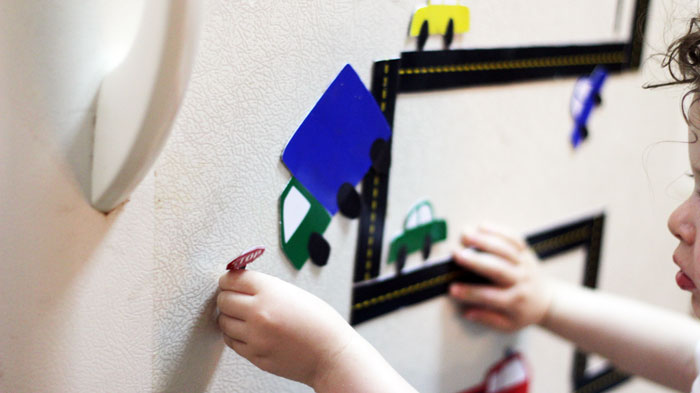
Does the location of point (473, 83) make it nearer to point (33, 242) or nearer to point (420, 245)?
point (420, 245)

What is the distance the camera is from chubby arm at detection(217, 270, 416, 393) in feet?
1.31

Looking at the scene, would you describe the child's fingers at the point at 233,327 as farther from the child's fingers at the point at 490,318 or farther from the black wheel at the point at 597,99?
the black wheel at the point at 597,99

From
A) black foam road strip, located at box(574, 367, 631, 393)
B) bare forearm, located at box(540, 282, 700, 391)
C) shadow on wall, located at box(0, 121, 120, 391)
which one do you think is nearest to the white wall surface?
shadow on wall, located at box(0, 121, 120, 391)

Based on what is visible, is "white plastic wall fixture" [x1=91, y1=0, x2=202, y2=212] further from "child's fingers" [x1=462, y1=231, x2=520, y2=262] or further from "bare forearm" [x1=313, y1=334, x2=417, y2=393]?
"child's fingers" [x1=462, y1=231, x2=520, y2=262]

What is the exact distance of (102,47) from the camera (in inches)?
13.7

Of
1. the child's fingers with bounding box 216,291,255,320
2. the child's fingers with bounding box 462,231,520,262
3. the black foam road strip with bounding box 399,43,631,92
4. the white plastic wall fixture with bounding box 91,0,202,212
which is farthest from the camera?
the child's fingers with bounding box 462,231,520,262

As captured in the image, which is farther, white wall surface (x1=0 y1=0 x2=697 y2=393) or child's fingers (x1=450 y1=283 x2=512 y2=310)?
child's fingers (x1=450 y1=283 x2=512 y2=310)

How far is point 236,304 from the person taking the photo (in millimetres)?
399

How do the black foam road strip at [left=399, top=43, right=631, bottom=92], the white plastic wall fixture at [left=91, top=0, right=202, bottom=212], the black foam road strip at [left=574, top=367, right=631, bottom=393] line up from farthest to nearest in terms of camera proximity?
1. the black foam road strip at [left=574, top=367, right=631, bottom=393]
2. the black foam road strip at [left=399, top=43, right=631, bottom=92]
3. the white plastic wall fixture at [left=91, top=0, right=202, bottom=212]

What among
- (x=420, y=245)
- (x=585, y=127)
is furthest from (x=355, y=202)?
(x=585, y=127)

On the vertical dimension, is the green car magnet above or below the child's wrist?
above

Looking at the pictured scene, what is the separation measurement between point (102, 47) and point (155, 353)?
0.58ft

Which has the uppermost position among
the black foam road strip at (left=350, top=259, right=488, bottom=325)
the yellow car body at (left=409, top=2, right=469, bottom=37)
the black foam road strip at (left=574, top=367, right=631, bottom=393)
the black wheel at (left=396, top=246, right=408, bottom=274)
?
the yellow car body at (left=409, top=2, right=469, bottom=37)

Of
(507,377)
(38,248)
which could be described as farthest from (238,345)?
(507,377)
